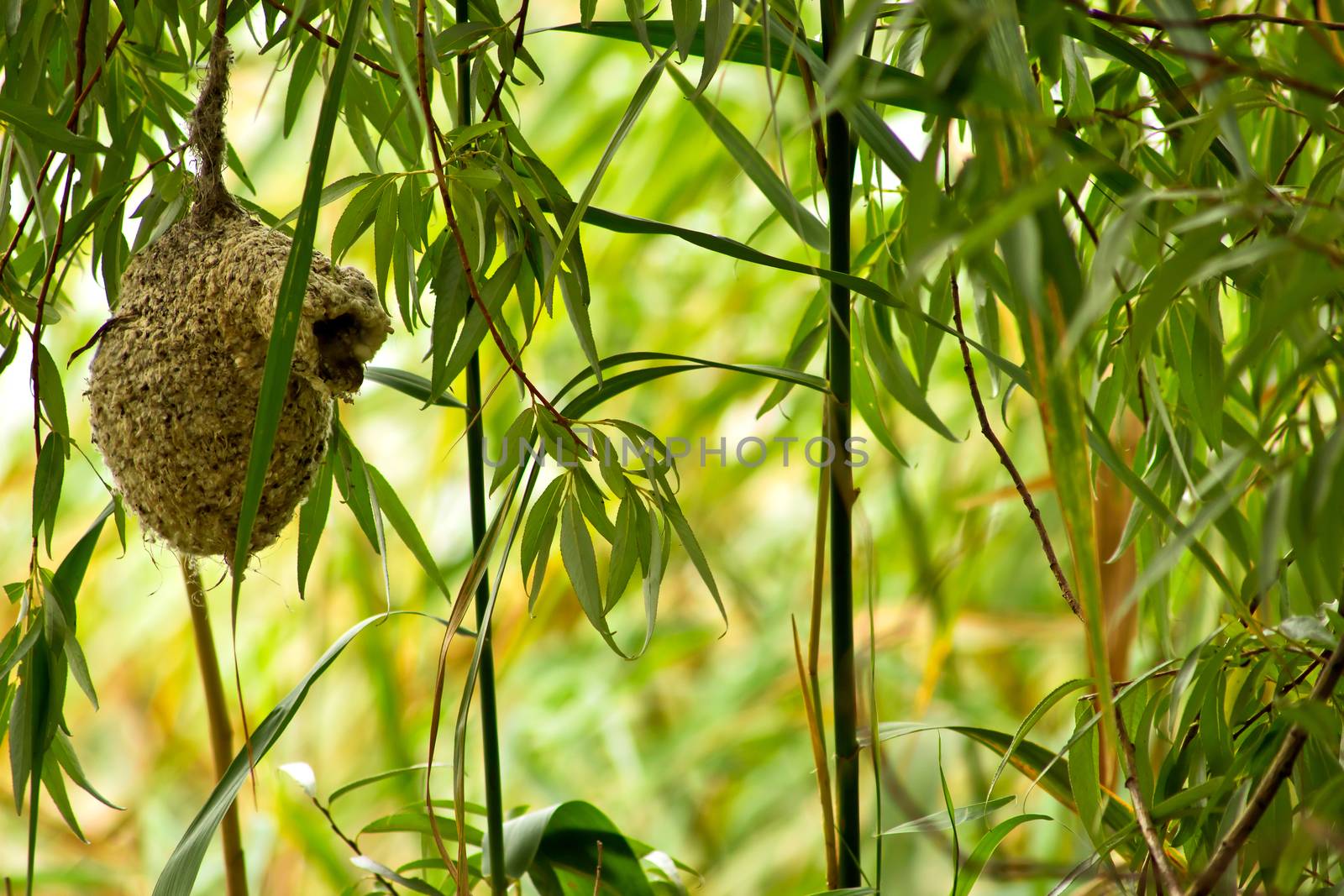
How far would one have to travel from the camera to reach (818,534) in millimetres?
478

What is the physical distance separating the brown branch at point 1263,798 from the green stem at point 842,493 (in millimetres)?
162

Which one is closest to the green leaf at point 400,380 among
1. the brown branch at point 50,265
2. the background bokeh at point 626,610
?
the brown branch at point 50,265

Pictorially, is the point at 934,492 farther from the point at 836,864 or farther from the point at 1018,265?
the point at 1018,265

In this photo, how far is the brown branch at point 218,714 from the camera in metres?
0.54

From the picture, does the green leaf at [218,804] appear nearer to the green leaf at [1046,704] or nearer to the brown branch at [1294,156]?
the green leaf at [1046,704]

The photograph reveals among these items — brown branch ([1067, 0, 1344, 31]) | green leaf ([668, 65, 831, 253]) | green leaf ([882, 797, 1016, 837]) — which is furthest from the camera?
green leaf ([882, 797, 1016, 837])

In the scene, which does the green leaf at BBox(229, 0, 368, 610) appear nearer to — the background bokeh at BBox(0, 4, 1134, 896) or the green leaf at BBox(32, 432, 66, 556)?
the green leaf at BBox(32, 432, 66, 556)

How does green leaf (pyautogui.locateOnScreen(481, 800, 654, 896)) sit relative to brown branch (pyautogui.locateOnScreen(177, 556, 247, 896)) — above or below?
below

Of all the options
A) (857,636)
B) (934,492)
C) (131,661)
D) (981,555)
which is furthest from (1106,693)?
(131,661)

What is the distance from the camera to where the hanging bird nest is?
14.8 inches

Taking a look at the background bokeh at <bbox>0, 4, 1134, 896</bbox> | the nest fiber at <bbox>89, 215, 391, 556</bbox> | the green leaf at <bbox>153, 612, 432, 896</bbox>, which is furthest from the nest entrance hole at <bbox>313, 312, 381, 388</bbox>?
the background bokeh at <bbox>0, 4, 1134, 896</bbox>

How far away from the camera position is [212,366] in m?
0.40

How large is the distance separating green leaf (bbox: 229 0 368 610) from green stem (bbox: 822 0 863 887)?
0.59ft

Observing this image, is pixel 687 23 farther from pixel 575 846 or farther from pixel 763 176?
pixel 575 846
